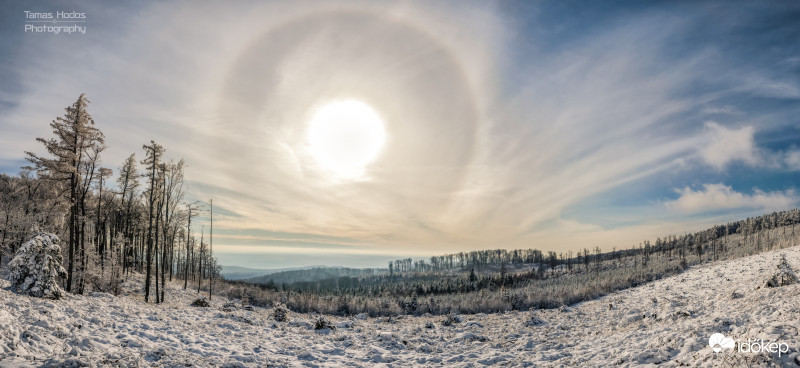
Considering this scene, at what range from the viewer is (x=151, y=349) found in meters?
10.1

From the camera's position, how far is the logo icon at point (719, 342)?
7938mm

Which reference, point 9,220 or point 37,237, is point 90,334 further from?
point 9,220

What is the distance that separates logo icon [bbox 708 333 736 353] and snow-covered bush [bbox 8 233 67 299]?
75.6 feet

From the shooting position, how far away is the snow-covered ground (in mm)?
8141

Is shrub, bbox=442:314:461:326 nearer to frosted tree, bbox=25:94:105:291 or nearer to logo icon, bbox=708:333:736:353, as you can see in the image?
logo icon, bbox=708:333:736:353

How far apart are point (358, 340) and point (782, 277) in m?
20.6

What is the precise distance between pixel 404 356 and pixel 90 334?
455 inches

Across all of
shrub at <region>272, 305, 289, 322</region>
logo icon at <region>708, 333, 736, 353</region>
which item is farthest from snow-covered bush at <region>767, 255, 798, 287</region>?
shrub at <region>272, 305, 289, 322</region>

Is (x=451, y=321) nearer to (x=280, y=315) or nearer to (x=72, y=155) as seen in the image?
(x=280, y=315)

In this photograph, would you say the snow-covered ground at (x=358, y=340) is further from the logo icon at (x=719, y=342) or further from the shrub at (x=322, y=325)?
the shrub at (x=322, y=325)

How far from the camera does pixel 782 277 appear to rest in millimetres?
14797

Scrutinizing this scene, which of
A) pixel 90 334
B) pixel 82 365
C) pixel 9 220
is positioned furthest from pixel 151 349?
pixel 9 220

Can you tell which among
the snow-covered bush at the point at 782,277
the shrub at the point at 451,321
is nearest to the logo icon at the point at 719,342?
the snow-covered bush at the point at 782,277

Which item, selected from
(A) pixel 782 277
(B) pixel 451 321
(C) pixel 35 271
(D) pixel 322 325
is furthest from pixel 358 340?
(A) pixel 782 277
